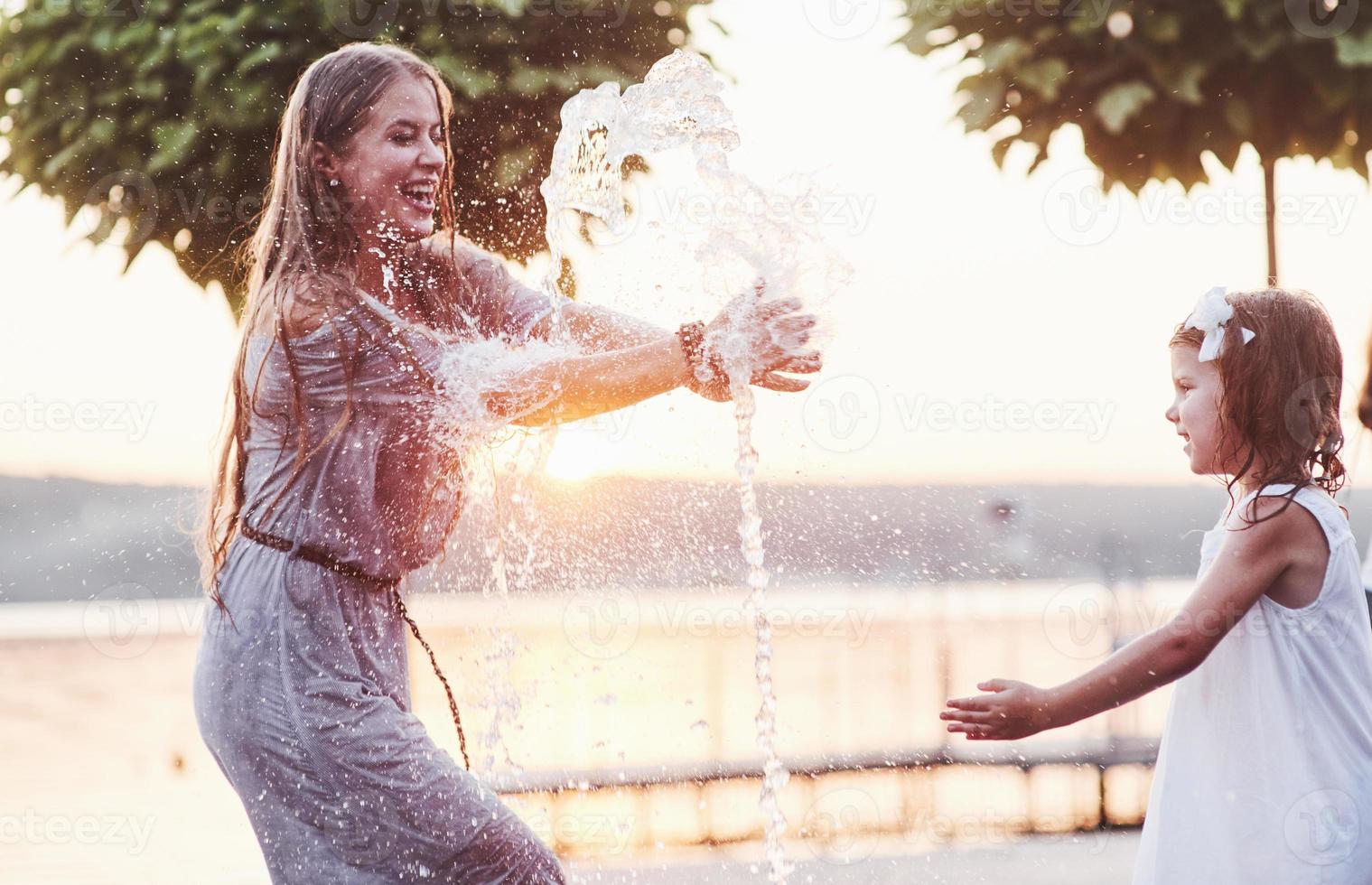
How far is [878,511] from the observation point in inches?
1148

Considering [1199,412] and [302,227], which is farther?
[1199,412]

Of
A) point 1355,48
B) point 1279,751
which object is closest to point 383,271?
point 1279,751

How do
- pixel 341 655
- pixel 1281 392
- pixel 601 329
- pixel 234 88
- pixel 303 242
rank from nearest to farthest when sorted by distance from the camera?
pixel 341 655 → pixel 303 242 → pixel 1281 392 → pixel 601 329 → pixel 234 88

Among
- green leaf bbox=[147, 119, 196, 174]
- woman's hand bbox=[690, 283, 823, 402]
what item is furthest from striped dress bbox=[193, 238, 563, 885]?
green leaf bbox=[147, 119, 196, 174]

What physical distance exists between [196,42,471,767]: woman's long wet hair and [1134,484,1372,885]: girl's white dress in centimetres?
132

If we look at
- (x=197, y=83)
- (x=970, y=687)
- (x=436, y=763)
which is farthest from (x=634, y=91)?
(x=970, y=687)

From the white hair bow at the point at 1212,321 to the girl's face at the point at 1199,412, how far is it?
0.09 ft

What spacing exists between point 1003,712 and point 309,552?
1.15m

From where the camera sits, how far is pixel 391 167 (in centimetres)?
220

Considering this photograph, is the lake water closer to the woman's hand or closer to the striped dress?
the striped dress

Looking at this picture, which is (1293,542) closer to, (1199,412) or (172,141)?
(1199,412)

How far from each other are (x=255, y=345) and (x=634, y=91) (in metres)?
1.11

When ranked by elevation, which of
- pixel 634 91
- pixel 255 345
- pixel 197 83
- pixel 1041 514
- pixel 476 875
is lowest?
pixel 1041 514

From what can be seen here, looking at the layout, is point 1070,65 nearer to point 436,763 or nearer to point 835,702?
point 436,763
